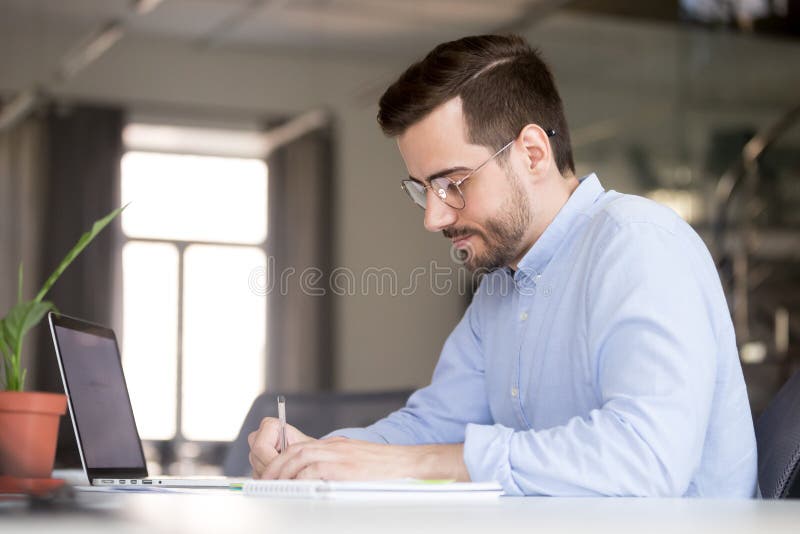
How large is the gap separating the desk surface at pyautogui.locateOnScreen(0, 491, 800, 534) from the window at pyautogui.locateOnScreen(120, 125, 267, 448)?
4557 mm

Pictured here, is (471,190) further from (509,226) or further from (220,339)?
(220,339)

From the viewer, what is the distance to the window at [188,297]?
223 inches

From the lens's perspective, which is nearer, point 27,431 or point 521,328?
point 27,431

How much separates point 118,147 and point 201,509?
514 centimetres

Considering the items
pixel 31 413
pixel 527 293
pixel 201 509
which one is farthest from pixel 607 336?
pixel 31 413

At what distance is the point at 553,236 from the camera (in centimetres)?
182

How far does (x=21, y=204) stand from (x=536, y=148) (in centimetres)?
438

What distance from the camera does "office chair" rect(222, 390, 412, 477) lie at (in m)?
2.56

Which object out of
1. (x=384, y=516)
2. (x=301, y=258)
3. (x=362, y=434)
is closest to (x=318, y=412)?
(x=362, y=434)

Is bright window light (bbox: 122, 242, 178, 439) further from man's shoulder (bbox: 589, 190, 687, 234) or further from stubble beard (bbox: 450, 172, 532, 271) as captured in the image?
man's shoulder (bbox: 589, 190, 687, 234)

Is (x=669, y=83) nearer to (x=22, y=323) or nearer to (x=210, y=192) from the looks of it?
(x=210, y=192)

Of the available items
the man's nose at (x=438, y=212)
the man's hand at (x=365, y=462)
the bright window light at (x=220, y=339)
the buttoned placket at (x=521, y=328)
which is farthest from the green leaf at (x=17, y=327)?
the bright window light at (x=220, y=339)

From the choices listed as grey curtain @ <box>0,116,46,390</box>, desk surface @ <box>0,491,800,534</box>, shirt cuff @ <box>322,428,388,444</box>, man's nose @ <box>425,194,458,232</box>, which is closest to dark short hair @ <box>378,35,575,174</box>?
man's nose @ <box>425,194,458,232</box>

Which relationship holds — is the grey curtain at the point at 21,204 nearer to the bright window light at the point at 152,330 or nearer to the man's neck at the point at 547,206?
the bright window light at the point at 152,330
